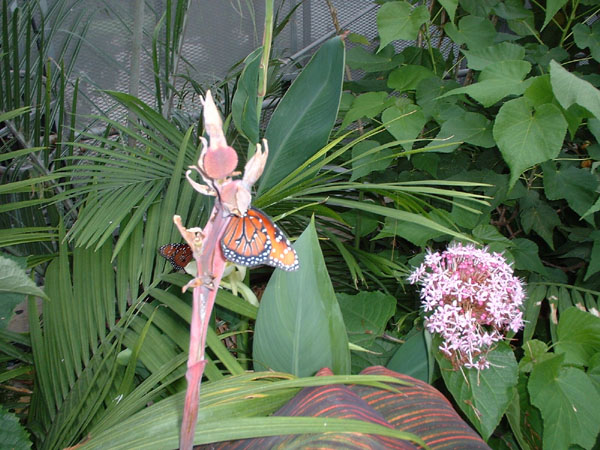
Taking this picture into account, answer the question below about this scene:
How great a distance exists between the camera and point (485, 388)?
56cm

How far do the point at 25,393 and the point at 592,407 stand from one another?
82 centimetres

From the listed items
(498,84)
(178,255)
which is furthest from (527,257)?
(178,255)

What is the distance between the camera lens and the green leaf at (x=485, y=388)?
0.55 m

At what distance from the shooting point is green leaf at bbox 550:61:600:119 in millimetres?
593

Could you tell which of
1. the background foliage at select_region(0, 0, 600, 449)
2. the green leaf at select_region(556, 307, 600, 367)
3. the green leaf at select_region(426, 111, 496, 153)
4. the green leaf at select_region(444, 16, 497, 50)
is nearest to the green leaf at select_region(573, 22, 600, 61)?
the background foliage at select_region(0, 0, 600, 449)

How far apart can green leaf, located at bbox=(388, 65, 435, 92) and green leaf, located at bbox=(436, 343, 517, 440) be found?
1.74ft

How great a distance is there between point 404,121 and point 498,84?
157 mm

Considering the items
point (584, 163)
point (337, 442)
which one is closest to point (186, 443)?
point (337, 442)

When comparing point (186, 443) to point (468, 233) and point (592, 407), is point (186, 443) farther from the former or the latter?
point (468, 233)

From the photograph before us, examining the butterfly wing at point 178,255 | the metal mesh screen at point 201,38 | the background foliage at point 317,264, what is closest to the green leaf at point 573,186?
the background foliage at point 317,264

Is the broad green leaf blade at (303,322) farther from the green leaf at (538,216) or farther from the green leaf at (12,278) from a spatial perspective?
the green leaf at (538,216)

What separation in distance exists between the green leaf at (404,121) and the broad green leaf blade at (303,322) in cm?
37

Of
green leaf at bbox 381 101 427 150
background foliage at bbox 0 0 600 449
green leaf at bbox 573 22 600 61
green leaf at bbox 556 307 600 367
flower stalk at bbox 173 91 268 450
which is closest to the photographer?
flower stalk at bbox 173 91 268 450

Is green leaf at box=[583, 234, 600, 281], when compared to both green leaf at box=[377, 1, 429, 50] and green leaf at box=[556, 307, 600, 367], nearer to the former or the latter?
green leaf at box=[556, 307, 600, 367]
